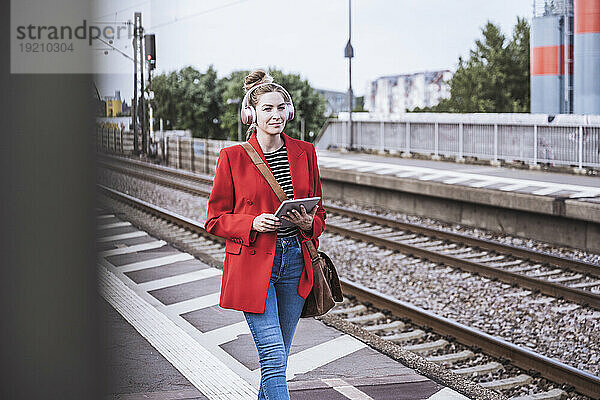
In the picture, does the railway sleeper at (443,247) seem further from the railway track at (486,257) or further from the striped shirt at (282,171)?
the striped shirt at (282,171)

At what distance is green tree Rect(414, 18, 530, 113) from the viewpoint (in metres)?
54.3

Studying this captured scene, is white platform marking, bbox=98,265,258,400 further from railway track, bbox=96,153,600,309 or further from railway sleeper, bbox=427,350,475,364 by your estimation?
railway sleeper, bbox=427,350,475,364

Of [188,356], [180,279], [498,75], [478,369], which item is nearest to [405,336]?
[478,369]

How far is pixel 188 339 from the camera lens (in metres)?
6.11

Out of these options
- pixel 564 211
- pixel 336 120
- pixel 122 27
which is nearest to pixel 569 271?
pixel 564 211

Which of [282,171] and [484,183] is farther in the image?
[484,183]

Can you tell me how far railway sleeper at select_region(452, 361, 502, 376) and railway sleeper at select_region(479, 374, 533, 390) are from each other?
0.66ft

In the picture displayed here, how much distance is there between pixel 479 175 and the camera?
55.8 feet

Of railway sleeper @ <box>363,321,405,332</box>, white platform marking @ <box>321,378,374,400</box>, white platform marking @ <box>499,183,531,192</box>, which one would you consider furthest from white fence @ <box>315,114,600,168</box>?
white platform marking @ <box>321,378,374,400</box>

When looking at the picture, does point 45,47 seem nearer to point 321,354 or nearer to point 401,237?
point 321,354

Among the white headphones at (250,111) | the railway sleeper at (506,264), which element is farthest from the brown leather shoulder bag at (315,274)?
the railway sleeper at (506,264)

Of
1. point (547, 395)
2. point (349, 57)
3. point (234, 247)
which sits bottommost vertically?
point (547, 395)

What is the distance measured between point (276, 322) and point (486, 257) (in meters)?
7.54

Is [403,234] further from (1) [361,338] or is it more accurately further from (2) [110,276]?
(2) [110,276]
